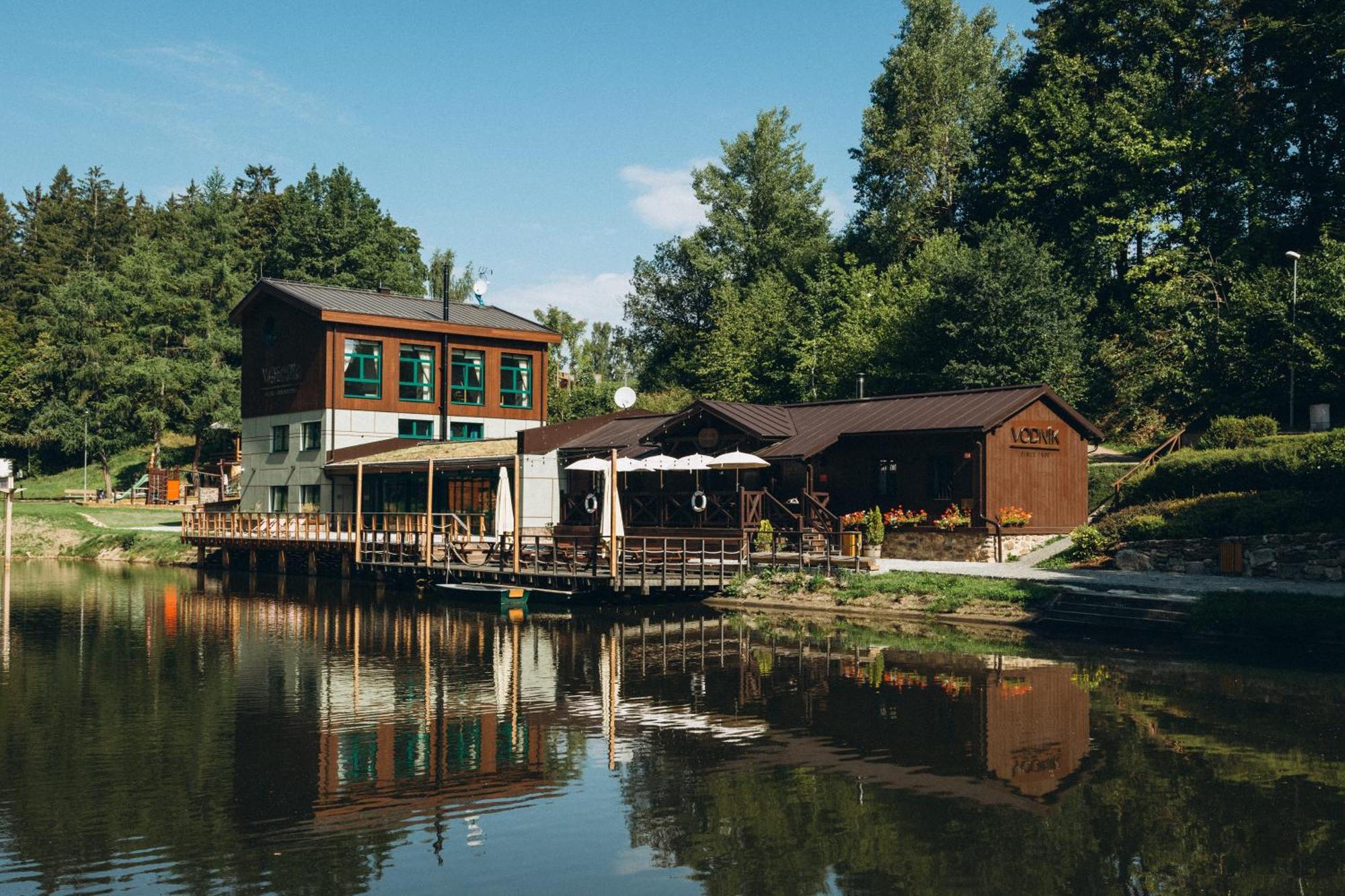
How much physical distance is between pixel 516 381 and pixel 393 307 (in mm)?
6599

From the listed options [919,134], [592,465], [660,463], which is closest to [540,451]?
[592,465]

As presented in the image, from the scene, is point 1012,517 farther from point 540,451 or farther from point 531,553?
point 540,451

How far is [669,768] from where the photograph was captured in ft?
49.9

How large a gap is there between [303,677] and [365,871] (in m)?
11.9

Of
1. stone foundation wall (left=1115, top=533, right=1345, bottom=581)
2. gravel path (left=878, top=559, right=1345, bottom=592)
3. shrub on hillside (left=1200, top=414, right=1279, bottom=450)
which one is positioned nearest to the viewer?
gravel path (left=878, top=559, right=1345, bottom=592)

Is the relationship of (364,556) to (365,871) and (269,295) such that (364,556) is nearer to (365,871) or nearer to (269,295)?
(269,295)

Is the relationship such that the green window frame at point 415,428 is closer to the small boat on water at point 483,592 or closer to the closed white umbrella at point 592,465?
the small boat on water at point 483,592

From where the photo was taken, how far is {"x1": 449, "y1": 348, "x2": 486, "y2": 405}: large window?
53562 millimetres

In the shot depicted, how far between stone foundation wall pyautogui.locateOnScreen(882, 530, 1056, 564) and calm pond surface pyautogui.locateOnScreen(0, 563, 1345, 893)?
7994 mm

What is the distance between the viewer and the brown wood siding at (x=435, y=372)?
50000 millimetres

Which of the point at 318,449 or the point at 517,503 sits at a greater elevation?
the point at 318,449

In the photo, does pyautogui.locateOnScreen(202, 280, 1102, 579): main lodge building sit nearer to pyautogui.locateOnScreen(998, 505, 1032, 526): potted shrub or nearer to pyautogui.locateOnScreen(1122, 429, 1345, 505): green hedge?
pyautogui.locateOnScreen(998, 505, 1032, 526): potted shrub

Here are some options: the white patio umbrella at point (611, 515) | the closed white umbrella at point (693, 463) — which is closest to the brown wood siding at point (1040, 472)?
the closed white umbrella at point (693, 463)

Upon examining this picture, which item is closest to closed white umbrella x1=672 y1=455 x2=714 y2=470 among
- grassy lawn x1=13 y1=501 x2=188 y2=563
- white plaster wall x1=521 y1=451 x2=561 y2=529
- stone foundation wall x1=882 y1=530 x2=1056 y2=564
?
stone foundation wall x1=882 y1=530 x2=1056 y2=564
